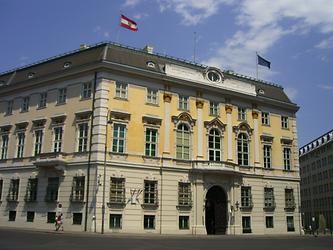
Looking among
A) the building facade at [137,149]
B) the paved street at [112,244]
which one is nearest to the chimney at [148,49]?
the building facade at [137,149]

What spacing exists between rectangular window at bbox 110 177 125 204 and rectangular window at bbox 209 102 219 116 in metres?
14.2

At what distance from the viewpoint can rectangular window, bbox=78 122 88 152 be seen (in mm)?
43884

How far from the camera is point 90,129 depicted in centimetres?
4372

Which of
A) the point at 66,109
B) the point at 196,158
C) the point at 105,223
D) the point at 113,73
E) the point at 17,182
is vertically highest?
the point at 113,73

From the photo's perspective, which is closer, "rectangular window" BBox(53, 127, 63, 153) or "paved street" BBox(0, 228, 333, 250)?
"paved street" BBox(0, 228, 333, 250)

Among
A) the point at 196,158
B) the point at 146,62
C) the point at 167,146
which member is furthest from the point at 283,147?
the point at 146,62

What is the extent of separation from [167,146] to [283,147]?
1817 centimetres

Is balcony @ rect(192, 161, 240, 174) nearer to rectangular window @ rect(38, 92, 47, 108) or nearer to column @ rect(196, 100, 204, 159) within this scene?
column @ rect(196, 100, 204, 159)

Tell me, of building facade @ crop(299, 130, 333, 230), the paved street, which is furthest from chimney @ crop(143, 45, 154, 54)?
building facade @ crop(299, 130, 333, 230)

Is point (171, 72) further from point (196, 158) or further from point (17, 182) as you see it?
point (17, 182)

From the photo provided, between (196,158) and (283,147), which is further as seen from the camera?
(283,147)

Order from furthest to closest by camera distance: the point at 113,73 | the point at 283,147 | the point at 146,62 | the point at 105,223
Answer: the point at 283,147, the point at 146,62, the point at 113,73, the point at 105,223

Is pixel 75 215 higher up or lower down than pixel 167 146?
lower down

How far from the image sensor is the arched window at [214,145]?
5028 centimetres
